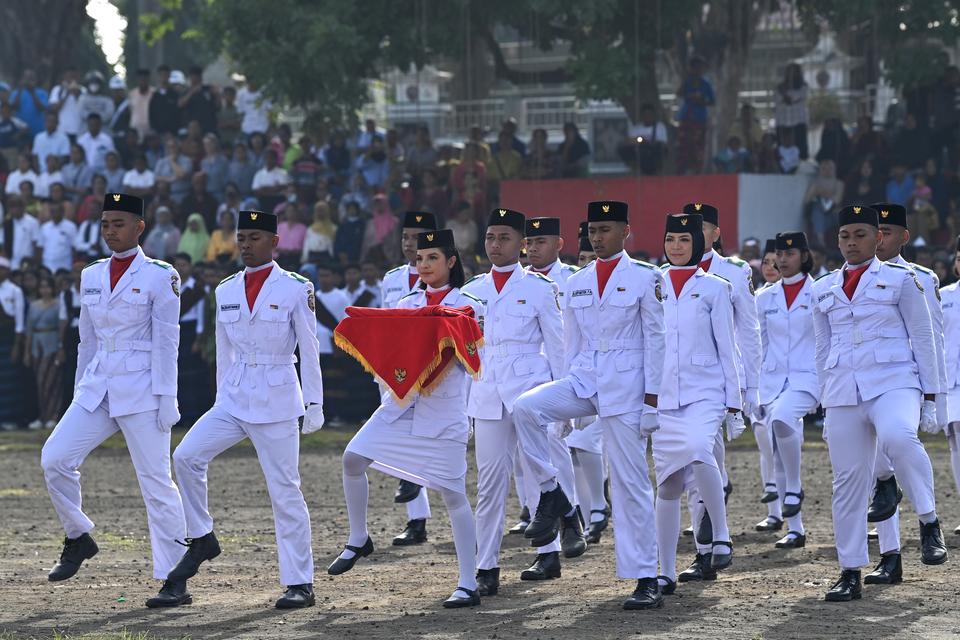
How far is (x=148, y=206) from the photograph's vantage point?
27312 mm

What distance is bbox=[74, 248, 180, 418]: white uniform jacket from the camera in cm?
1066

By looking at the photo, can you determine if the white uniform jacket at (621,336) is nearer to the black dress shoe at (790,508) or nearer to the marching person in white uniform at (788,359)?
the black dress shoe at (790,508)

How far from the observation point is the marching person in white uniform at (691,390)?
10508mm

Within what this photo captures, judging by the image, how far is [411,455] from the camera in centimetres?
1027

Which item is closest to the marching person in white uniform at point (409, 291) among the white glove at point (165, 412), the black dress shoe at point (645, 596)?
the white glove at point (165, 412)

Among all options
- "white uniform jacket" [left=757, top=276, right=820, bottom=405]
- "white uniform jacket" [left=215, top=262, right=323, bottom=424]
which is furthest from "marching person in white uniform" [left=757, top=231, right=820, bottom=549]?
"white uniform jacket" [left=215, top=262, right=323, bottom=424]

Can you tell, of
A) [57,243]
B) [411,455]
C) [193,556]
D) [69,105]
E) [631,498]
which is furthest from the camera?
[69,105]

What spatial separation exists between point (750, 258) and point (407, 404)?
12.4 meters

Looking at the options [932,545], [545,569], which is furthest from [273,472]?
[932,545]

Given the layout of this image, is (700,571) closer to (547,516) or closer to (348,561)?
(547,516)

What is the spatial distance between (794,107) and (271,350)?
51.6ft

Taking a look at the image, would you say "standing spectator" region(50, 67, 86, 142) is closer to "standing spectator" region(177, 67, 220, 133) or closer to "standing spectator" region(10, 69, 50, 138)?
"standing spectator" region(10, 69, 50, 138)

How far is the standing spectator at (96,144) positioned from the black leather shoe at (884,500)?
61.8ft

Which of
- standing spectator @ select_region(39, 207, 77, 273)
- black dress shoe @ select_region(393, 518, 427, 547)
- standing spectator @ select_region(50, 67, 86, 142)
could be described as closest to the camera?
black dress shoe @ select_region(393, 518, 427, 547)
